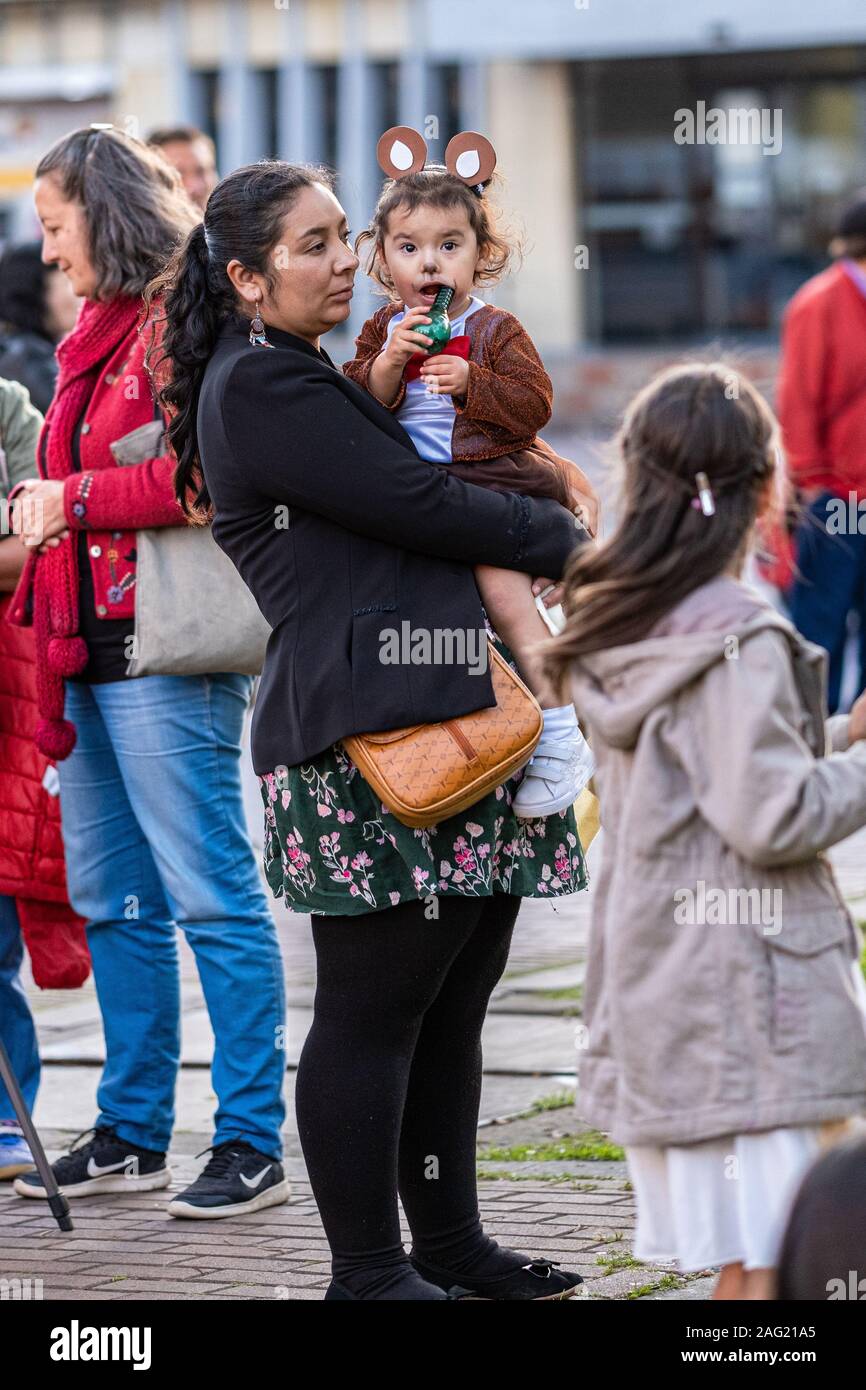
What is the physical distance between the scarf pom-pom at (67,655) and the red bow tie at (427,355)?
1243 millimetres

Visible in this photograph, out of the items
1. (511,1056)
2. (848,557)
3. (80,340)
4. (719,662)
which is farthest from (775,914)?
(848,557)

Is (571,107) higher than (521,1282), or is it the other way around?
(571,107)

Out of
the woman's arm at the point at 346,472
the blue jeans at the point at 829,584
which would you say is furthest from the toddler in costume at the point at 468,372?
the blue jeans at the point at 829,584

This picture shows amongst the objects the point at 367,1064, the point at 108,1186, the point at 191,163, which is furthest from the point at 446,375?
the point at 191,163

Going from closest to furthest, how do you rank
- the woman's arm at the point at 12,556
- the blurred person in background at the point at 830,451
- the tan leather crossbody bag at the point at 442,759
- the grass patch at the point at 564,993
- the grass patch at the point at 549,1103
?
the tan leather crossbody bag at the point at 442,759
the woman's arm at the point at 12,556
the grass patch at the point at 549,1103
the grass patch at the point at 564,993
the blurred person in background at the point at 830,451

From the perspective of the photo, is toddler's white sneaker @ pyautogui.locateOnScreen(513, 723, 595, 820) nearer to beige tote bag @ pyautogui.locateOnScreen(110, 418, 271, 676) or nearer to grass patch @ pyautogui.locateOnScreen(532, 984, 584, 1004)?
beige tote bag @ pyautogui.locateOnScreen(110, 418, 271, 676)

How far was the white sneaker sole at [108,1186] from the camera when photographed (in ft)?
16.1

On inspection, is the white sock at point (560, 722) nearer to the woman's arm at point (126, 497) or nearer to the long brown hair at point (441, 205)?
the long brown hair at point (441, 205)

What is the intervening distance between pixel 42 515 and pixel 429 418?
1.24 m

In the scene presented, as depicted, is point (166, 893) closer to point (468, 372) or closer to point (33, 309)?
point (468, 372)

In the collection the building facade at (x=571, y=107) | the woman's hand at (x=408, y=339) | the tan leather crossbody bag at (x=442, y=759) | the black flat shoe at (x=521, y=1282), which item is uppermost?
the building facade at (x=571, y=107)

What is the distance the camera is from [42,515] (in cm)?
475

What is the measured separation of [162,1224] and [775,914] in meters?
1.97
